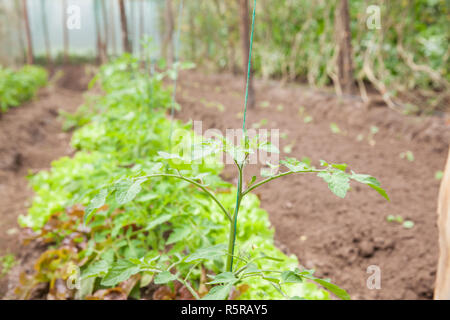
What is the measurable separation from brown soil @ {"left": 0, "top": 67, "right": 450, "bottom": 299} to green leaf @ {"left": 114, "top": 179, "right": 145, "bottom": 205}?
1.43 meters

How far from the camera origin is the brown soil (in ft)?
6.68

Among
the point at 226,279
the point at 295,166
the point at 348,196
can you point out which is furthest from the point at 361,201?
the point at 226,279

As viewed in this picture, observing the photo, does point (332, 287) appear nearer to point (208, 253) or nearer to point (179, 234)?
point (208, 253)

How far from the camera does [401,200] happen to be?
2596 mm

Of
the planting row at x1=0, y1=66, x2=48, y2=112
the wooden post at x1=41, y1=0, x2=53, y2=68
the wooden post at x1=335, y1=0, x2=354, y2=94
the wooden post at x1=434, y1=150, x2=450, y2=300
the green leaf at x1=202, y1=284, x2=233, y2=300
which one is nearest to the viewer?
the green leaf at x1=202, y1=284, x2=233, y2=300

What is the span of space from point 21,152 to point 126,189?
468cm

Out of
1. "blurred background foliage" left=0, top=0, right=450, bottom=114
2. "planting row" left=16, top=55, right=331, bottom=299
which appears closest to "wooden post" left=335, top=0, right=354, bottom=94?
"blurred background foliage" left=0, top=0, right=450, bottom=114

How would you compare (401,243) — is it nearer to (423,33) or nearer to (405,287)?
(405,287)

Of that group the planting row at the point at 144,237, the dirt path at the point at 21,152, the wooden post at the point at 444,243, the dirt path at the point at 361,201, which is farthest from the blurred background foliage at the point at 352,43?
the dirt path at the point at 21,152

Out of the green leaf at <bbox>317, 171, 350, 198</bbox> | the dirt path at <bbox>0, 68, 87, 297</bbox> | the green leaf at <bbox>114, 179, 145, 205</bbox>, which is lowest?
the dirt path at <bbox>0, 68, 87, 297</bbox>

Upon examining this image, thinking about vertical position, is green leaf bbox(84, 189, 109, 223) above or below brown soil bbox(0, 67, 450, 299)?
above

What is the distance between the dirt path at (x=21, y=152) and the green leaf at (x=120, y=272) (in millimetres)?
1615

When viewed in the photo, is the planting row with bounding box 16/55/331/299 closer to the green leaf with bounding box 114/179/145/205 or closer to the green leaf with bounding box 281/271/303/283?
the green leaf with bounding box 114/179/145/205

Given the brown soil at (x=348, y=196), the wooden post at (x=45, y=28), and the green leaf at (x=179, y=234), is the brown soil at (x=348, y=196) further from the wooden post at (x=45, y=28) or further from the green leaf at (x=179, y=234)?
A: the wooden post at (x=45, y=28)
